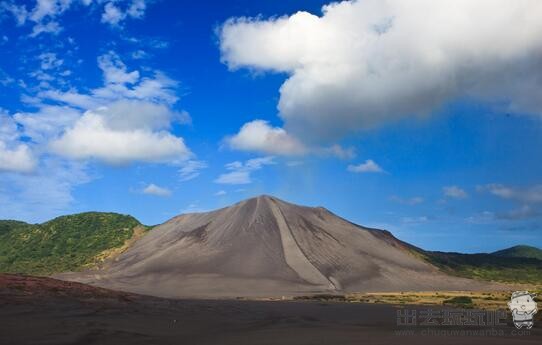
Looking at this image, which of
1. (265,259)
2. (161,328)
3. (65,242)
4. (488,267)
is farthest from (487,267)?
(161,328)

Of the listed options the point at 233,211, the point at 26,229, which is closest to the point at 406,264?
→ the point at 233,211

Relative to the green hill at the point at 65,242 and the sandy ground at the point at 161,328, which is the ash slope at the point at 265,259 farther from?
the sandy ground at the point at 161,328

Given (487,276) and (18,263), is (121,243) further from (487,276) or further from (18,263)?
(487,276)

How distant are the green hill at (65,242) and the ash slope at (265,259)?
988 centimetres

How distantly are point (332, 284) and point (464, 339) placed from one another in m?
71.8

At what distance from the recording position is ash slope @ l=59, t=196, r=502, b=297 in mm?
89500

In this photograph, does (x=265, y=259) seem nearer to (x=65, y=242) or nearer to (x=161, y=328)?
(x=65, y=242)

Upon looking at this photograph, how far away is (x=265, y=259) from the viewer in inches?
3964

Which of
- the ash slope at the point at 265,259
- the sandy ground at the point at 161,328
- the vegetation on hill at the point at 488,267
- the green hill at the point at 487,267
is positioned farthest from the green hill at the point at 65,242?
the vegetation on hill at the point at 488,267

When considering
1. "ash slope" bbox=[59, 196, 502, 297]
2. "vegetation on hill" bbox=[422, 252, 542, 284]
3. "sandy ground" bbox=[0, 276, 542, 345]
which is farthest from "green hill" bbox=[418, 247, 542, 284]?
"sandy ground" bbox=[0, 276, 542, 345]

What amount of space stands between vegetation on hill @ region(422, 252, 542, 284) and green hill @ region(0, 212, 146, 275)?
87.2 m

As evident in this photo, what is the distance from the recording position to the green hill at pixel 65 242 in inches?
4574

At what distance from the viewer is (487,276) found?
408 ft

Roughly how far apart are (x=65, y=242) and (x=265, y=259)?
64.3m
